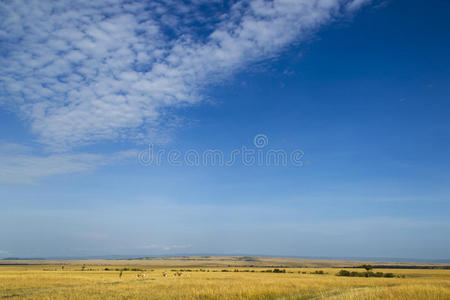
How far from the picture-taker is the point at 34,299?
23.3 meters

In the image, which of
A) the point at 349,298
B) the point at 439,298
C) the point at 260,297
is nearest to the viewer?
the point at 439,298

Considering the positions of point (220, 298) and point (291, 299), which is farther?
point (220, 298)

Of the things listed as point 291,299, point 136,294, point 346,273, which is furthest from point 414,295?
point 346,273

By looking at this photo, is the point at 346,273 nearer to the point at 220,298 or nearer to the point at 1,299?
the point at 220,298

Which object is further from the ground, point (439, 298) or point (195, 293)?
point (439, 298)

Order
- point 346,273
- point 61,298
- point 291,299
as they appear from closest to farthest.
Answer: point 291,299 < point 61,298 < point 346,273

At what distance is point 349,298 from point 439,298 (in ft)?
12.1

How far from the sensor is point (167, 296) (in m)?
24.5

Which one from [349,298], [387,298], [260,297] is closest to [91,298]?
[260,297]

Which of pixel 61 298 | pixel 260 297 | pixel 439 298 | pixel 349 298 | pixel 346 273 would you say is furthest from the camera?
pixel 346 273

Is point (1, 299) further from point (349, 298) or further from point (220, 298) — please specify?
point (349, 298)

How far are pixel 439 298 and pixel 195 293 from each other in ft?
55.5

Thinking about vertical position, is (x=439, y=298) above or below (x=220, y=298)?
above

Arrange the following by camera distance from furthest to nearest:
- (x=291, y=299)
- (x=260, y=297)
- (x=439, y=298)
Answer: (x=260, y=297)
(x=291, y=299)
(x=439, y=298)
